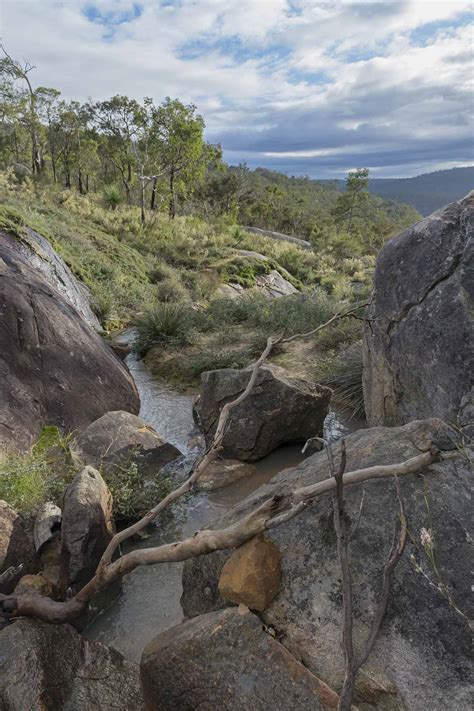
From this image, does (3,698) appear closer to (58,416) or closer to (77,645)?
(77,645)

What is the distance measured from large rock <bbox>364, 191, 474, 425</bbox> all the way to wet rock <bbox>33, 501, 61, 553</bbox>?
3.46 m

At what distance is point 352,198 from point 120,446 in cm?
5200

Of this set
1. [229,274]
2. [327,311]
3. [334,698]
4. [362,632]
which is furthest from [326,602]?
[229,274]

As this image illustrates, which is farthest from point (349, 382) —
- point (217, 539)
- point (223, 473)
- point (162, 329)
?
point (217, 539)

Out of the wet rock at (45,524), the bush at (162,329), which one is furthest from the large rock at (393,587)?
the bush at (162,329)

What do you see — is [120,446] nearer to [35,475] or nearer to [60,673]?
[35,475]

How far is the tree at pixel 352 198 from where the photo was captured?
2019 inches

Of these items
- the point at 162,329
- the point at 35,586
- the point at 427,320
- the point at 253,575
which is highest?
the point at 427,320

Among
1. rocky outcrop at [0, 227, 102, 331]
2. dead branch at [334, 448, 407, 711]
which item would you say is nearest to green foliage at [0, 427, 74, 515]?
dead branch at [334, 448, 407, 711]

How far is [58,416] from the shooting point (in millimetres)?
5887

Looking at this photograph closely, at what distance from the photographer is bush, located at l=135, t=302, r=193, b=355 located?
10.8 meters

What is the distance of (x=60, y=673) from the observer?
2760 millimetres

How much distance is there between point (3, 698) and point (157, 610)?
4.68 feet

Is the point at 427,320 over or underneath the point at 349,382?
over
